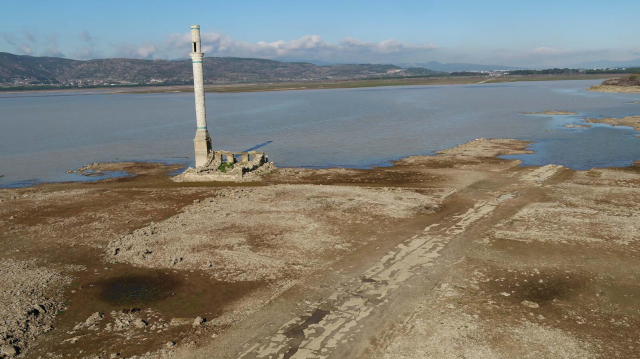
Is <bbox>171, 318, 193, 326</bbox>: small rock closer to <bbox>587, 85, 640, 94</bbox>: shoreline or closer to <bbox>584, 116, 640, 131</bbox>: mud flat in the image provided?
<bbox>584, 116, 640, 131</bbox>: mud flat

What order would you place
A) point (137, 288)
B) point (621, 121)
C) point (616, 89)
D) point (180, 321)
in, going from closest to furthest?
point (180, 321) < point (137, 288) < point (621, 121) < point (616, 89)

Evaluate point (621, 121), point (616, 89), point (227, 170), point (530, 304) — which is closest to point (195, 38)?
point (227, 170)

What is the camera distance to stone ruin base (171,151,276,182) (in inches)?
1407

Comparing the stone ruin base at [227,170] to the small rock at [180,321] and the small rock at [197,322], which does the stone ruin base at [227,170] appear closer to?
the small rock at [180,321]

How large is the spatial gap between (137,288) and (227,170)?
2049 cm

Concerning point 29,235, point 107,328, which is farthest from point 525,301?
point 29,235

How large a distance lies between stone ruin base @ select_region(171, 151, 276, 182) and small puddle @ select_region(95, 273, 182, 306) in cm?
1804

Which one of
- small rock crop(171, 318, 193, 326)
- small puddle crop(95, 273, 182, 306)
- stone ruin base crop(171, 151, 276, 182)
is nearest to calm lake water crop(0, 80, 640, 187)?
stone ruin base crop(171, 151, 276, 182)

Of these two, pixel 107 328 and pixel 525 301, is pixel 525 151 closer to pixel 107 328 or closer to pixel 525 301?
pixel 525 301

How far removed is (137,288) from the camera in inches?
667

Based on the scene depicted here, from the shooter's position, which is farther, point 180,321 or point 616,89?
point 616,89

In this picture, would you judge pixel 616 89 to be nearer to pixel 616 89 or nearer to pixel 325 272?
pixel 616 89

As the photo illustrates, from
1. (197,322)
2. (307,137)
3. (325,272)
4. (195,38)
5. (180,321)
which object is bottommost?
(180,321)

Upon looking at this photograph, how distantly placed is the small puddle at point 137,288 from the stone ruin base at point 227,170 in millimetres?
18040
